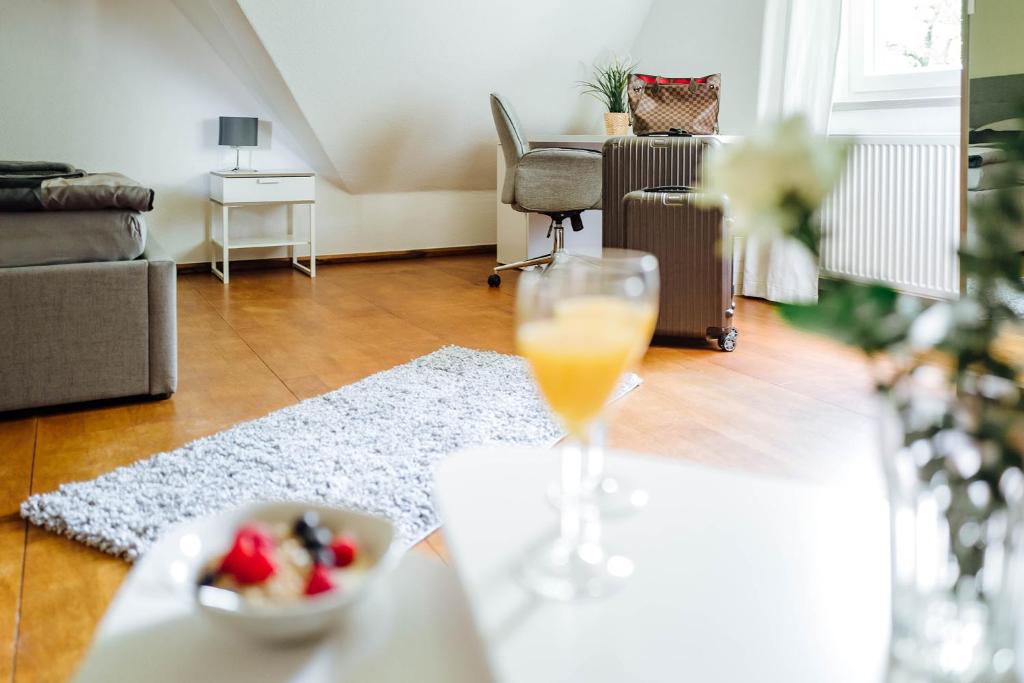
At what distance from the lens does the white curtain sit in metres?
3.88

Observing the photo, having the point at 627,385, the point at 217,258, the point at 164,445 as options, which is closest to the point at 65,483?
the point at 164,445

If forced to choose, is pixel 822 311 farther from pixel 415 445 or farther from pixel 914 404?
pixel 415 445

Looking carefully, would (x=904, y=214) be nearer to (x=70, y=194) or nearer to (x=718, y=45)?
(x=718, y=45)

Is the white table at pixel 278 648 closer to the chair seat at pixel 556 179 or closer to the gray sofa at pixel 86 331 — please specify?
the gray sofa at pixel 86 331

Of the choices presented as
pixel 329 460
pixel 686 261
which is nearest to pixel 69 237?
pixel 329 460

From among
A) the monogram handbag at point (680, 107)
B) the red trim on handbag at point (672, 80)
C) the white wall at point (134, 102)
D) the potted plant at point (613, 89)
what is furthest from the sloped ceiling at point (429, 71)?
the monogram handbag at point (680, 107)

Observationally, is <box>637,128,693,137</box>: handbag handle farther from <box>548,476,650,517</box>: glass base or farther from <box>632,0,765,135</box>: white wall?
<box>548,476,650,517</box>: glass base

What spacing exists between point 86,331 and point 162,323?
0.20 meters

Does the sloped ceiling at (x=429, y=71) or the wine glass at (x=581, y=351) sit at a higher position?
the sloped ceiling at (x=429, y=71)

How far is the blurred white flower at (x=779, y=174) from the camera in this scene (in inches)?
14.9

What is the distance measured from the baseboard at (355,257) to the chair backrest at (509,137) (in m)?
1.61

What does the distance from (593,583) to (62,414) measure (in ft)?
7.26

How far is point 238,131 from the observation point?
478cm

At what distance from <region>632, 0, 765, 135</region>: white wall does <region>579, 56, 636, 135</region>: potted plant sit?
23 centimetres
